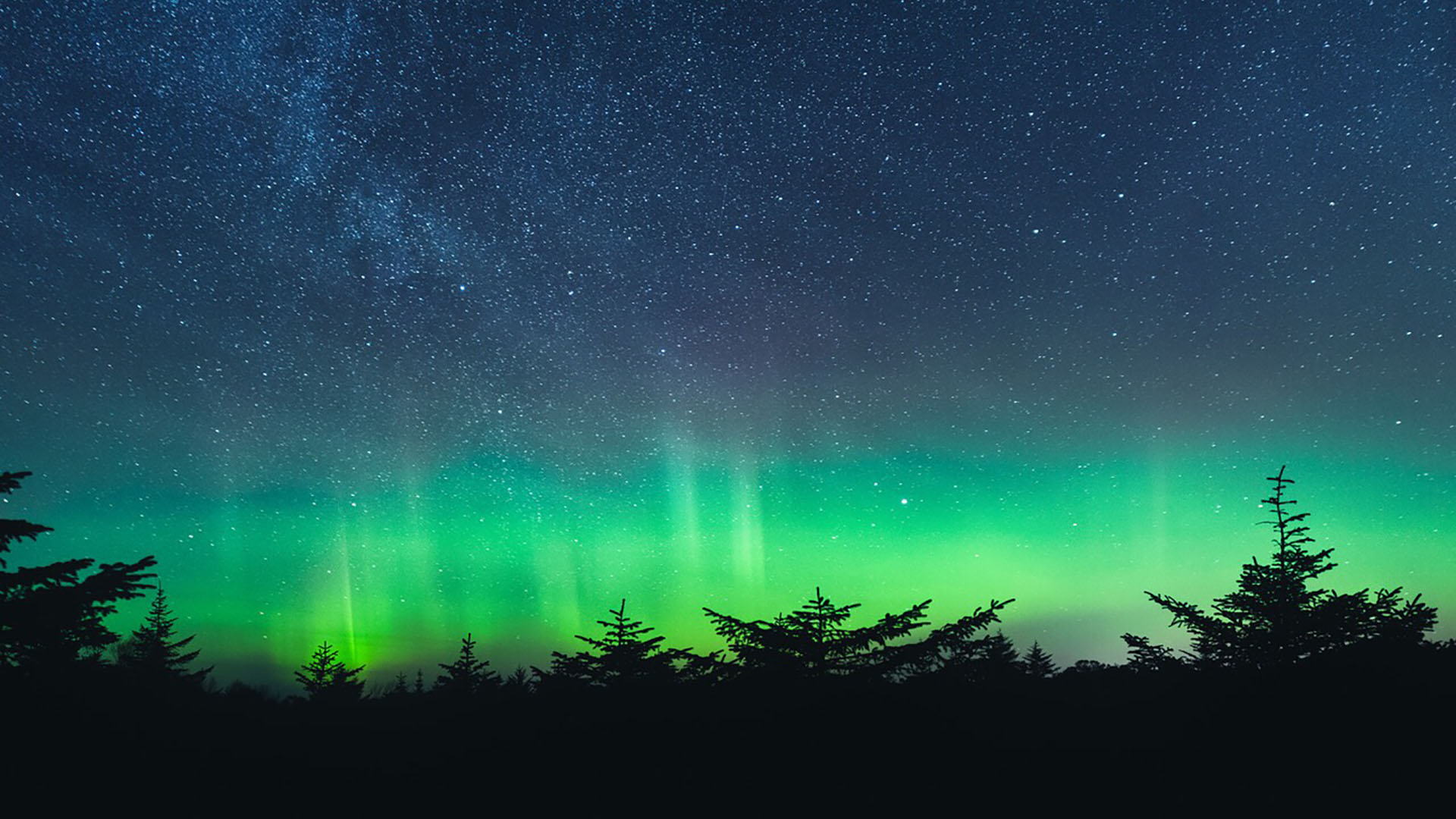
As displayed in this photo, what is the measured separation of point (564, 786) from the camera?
6.20 m

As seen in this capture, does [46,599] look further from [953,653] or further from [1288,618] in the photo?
[1288,618]

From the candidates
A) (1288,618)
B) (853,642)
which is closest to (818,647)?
(853,642)

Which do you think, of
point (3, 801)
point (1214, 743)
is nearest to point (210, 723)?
point (3, 801)

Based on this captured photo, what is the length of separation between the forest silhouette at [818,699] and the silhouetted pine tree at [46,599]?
0.02m

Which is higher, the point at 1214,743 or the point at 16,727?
the point at 16,727

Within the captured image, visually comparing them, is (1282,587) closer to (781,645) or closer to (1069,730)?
(1069,730)

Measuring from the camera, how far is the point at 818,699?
19.4ft

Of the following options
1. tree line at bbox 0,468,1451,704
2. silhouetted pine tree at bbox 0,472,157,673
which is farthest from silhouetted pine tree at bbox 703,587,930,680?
silhouetted pine tree at bbox 0,472,157,673

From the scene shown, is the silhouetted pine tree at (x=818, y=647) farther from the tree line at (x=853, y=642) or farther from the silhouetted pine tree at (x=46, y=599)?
the silhouetted pine tree at (x=46, y=599)

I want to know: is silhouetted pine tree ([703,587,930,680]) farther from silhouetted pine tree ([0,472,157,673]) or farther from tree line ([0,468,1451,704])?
silhouetted pine tree ([0,472,157,673])

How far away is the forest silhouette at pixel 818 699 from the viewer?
17.5 ft

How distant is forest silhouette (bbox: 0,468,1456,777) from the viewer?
5328 mm

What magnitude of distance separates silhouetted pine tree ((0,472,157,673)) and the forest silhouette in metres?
0.02

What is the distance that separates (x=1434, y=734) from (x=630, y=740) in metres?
6.78
